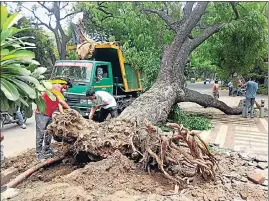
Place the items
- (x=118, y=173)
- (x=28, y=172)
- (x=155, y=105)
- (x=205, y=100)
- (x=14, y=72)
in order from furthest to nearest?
(x=205, y=100)
(x=155, y=105)
(x=28, y=172)
(x=118, y=173)
(x=14, y=72)

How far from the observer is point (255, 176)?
13.7ft

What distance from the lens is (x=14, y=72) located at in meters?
1.92

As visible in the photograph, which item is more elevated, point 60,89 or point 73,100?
point 60,89

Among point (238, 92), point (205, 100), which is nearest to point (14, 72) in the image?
point (205, 100)

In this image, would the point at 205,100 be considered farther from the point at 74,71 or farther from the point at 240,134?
the point at 74,71

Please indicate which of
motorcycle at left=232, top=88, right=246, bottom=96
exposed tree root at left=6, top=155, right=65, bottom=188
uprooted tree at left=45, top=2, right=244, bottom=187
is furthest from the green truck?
motorcycle at left=232, top=88, right=246, bottom=96

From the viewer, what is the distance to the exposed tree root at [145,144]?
393cm

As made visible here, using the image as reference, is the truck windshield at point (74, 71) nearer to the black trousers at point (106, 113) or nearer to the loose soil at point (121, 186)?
the black trousers at point (106, 113)

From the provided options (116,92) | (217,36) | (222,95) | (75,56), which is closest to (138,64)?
(116,92)

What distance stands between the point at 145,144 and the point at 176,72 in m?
4.57

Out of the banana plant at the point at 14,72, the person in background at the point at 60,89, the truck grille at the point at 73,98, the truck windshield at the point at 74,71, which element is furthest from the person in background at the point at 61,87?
the truck windshield at the point at 74,71

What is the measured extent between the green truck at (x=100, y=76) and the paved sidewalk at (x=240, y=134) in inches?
100.0

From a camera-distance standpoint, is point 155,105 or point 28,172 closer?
point 28,172

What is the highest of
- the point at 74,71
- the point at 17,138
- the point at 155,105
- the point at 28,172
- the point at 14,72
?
the point at 14,72
